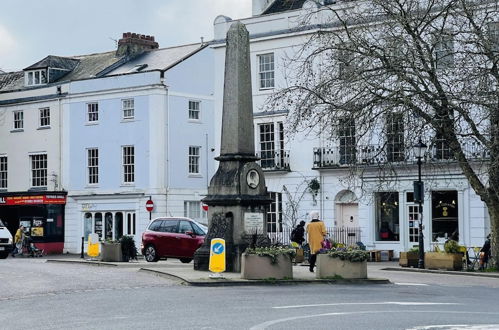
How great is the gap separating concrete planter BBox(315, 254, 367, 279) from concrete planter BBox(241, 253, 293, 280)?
1161mm

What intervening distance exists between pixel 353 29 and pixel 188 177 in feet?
83.1

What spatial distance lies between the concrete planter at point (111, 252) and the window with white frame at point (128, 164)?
64.3 ft

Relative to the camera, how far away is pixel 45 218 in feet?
185

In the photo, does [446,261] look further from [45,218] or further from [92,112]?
[45,218]

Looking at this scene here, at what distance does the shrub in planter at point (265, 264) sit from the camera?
24188 mm

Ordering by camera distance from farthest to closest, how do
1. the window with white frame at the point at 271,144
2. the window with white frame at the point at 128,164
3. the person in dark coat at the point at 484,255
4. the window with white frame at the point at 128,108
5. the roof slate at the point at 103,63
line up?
the roof slate at the point at 103,63 < the window with white frame at the point at 128,108 < the window with white frame at the point at 128,164 < the window with white frame at the point at 271,144 < the person in dark coat at the point at 484,255

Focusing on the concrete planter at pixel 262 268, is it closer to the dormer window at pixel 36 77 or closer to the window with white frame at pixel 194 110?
the window with white frame at pixel 194 110

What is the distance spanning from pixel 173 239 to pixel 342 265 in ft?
43.7

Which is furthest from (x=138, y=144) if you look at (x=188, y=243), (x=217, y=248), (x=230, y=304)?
(x=230, y=304)

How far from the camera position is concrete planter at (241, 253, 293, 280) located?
24.2 meters

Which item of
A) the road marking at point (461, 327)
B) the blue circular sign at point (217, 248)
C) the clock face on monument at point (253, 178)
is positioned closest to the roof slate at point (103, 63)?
the clock face on monument at point (253, 178)

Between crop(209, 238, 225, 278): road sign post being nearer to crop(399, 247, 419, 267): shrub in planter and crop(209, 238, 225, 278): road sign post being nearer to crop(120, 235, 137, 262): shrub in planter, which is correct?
crop(120, 235, 137, 262): shrub in planter

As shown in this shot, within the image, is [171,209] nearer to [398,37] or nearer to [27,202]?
[27,202]

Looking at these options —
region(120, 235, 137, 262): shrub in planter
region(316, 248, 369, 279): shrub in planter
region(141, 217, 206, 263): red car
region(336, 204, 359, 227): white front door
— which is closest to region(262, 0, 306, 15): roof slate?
region(336, 204, 359, 227): white front door
